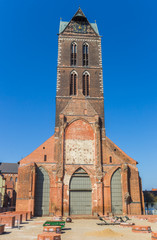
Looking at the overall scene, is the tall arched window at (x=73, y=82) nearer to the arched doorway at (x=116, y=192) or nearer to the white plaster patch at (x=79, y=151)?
the white plaster patch at (x=79, y=151)

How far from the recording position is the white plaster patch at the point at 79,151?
28722mm

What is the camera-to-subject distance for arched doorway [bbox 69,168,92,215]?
2695cm

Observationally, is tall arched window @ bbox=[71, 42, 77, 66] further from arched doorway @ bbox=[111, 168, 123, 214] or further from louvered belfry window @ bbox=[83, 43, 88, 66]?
arched doorway @ bbox=[111, 168, 123, 214]

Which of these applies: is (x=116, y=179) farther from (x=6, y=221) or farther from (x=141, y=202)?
(x=6, y=221)

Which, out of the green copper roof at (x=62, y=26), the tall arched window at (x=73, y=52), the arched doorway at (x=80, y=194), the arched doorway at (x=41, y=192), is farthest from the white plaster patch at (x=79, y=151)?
the green copper roof at (x=62, y=26)

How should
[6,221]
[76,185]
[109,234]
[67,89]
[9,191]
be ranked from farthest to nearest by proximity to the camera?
[9,191] < [67,89] < [76,185] < [6,221] < [109,234]

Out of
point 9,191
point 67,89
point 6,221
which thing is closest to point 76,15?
point 67,89

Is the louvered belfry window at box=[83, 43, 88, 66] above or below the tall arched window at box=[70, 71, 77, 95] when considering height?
above

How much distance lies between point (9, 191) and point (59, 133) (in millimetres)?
39322


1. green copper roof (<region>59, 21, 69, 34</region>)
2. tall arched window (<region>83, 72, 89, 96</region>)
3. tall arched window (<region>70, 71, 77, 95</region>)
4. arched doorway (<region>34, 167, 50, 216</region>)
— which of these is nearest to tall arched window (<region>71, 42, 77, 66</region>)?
tall arched window (<region>70, 71, 77, 95</region>)

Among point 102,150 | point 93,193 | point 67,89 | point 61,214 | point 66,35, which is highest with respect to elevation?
point 66,35

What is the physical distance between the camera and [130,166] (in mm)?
29406

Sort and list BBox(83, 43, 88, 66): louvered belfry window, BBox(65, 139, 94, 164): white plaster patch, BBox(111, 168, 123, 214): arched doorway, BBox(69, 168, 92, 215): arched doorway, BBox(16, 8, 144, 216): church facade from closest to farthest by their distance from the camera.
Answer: BBox(69, 168, 92, 215): arched doorway, BBox(16, 8, 144, 216): church facade, BBox(111, 168, 123, 214): arched doorway, BBox(65, 139, 94, 164): white plaster patch, BBox(83, 43, 88, 66): louvered belfry window

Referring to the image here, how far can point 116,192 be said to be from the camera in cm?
2803
